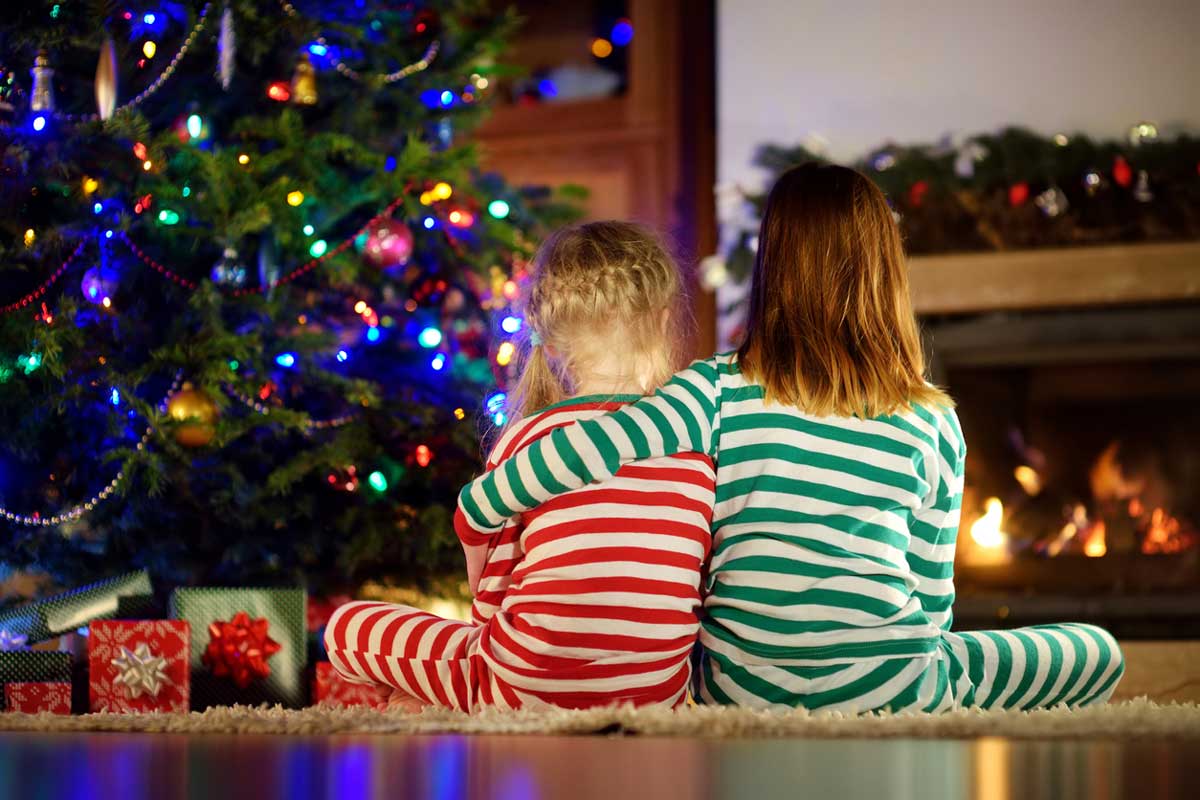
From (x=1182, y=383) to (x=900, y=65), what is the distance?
1.08 metres

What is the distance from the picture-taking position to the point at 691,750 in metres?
1.01

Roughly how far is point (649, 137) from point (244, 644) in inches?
83.7

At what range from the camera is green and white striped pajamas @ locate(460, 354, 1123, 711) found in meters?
1.49

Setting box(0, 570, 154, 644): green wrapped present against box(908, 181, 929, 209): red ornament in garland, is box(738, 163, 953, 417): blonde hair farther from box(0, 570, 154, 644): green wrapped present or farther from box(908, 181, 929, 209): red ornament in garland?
box(908, 181, 929, 209): red ornament in garland

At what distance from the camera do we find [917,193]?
3145 millimetres

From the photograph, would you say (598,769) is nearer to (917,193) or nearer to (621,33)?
(917,193)

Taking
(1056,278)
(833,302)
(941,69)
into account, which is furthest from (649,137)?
(833,302)

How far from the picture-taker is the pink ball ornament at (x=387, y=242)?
248 centimetres

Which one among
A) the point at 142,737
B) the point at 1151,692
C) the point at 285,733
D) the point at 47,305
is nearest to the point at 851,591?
the point at 285,733

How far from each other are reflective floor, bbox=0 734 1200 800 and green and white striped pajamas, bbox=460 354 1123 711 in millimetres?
423

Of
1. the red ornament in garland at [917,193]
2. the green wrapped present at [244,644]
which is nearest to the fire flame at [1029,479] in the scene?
the red ornament in garland at [917,193]

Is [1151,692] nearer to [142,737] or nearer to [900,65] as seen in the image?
[900,65]

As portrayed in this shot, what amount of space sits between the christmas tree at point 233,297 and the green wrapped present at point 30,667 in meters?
0.30

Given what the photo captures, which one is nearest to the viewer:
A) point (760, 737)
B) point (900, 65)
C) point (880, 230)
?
point (760, 737)
